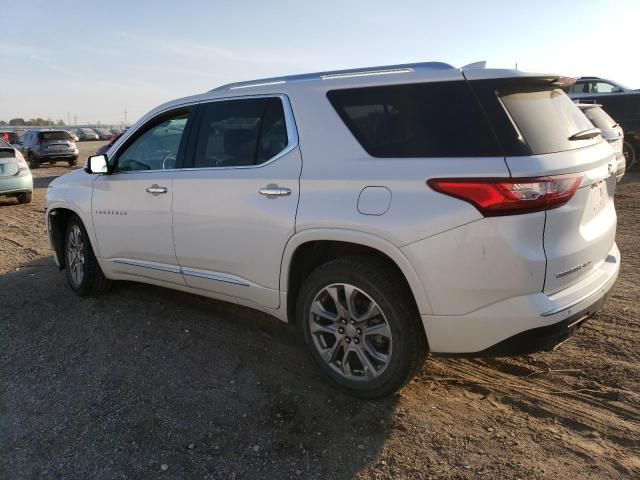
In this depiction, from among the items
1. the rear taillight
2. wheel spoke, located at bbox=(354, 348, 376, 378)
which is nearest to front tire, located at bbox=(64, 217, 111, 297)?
wheel spoke, located at bbox=(354, 348, 376, 378)

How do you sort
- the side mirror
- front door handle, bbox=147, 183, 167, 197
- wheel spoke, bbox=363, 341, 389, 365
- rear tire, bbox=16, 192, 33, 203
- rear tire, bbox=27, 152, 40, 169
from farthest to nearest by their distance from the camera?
rear tire, bbox=27, 152, 40, 169 → rear tire, bbox=16, 192, 33, 203 → the side mirror → front door handle, bbox=147, 183, 167, 197 → wheel spoke, bbox=363, 341, 389, 365

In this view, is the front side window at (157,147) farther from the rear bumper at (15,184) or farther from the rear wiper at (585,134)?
the rear bumper at (15,184)

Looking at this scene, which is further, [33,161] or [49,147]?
[33,161]

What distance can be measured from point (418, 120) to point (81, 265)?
364 centimetres

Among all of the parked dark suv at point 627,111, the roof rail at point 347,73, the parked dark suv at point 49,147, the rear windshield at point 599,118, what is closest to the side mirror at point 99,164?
the roof rail at point 347,73

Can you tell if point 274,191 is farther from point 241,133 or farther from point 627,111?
point 627,111

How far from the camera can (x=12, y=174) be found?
10.7 m

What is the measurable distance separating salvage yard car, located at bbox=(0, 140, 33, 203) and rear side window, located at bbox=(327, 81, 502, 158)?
9.78m

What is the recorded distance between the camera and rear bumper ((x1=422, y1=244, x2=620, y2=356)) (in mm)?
2602

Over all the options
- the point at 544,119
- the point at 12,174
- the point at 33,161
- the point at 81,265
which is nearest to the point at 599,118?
the point at 544,119

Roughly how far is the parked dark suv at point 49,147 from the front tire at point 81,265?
18.0 m

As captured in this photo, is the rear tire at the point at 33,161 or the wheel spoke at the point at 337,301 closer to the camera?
the wheel spoke at the point at 337,301

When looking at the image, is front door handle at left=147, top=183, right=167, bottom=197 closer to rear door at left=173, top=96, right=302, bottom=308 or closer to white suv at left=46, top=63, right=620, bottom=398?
white suv at left=46, top=63, right=620, bottom=398

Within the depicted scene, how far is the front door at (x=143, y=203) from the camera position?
411 cm
